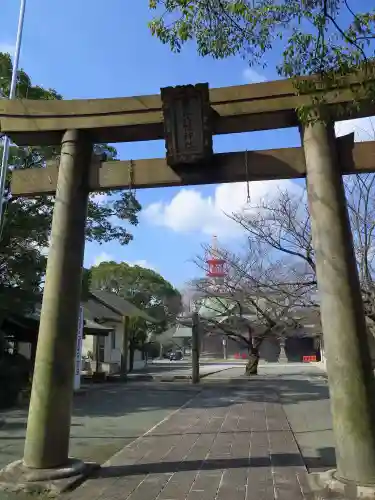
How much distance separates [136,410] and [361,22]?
36.7 feet


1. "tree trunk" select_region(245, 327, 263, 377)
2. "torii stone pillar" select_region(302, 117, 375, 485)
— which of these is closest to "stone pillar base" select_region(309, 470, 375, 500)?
"torii stone pillar" select_region(302, 117, 375, 485)

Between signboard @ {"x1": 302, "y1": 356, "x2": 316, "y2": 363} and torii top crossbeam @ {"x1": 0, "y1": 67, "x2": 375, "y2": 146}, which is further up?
torii top crossbeam @ {"x1": 0, "y1": 67, "x2": 375, "y2": 146}

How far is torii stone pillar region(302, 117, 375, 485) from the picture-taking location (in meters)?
4.81

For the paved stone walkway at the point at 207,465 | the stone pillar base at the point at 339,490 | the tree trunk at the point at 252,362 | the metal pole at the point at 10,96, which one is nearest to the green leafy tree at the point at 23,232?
the metal pole at the point at 10,96

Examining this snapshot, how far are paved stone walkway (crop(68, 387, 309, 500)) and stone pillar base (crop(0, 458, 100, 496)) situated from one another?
15cm

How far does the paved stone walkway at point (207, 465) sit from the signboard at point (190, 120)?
13.2ft

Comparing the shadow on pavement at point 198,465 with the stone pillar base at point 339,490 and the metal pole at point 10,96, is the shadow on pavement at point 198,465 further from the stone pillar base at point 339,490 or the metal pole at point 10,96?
the metal pole at point 10,96

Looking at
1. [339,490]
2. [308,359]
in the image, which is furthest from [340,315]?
[308,359]

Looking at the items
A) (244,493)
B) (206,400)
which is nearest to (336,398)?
(244,493)

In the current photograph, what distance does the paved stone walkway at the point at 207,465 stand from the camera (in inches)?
201

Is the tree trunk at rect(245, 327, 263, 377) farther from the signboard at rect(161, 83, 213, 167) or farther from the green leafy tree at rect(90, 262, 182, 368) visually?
the green leafy tree at rect(90, 262, 182, 368)

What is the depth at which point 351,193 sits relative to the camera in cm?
1276

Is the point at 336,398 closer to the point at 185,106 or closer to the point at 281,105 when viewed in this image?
the point at 281,105

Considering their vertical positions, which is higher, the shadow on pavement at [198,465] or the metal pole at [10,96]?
the metal pole at [10,96]
